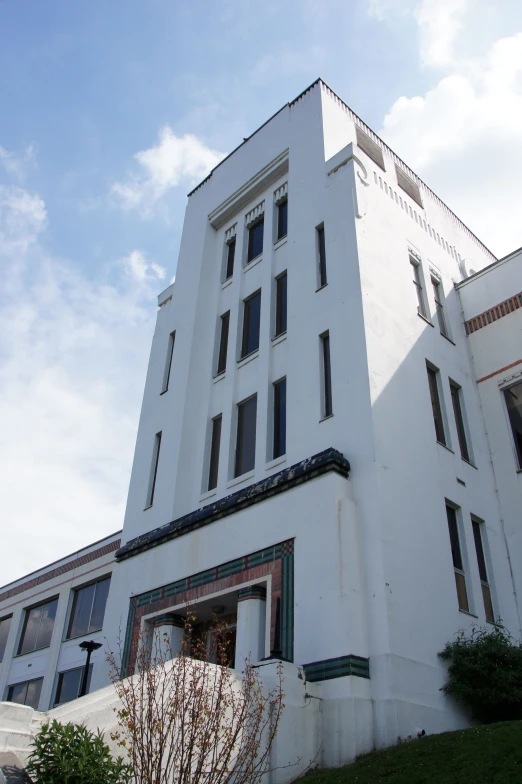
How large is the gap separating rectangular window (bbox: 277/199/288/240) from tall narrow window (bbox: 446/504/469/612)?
29.4 feet

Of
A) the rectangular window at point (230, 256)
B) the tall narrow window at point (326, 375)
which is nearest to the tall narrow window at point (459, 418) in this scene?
the tall narrow window at point (326, 375)

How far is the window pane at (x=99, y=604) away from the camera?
877 inches

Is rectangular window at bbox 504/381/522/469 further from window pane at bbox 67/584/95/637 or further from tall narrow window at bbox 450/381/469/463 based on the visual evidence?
window pane at bbox 67/584/95/637

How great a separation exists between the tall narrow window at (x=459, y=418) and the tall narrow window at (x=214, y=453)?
231 inches

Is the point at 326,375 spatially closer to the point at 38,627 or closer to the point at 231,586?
the point at 231,586

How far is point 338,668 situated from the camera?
36.6 feet

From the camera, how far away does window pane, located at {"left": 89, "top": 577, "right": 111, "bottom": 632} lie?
22.3 meters

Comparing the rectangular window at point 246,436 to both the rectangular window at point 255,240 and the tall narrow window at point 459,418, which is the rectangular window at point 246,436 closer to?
the tall narrow window at point 459,418

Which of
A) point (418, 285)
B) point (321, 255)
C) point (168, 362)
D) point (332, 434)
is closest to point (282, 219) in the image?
point (321, 255)

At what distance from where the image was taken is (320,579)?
1223cm

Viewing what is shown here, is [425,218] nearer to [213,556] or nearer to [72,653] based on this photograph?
[213,556]

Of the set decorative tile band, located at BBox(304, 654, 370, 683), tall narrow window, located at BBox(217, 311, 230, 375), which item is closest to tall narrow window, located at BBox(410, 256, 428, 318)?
tall narrow window, located at BBox(217, 311, 230, 375)

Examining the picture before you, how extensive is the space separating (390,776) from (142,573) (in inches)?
333

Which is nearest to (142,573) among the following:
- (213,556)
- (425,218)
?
(213,556)
